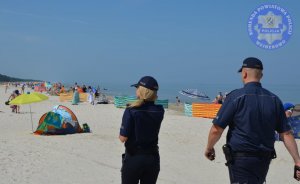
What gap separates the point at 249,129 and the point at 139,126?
1.07 meters

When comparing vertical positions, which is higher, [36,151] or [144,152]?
[144,152]

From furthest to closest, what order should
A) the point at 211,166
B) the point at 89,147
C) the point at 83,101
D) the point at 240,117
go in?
the point at 83,101
the point at 89,147
the point at 211,166
the point at 240,117

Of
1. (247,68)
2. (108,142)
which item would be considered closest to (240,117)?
(247,68)

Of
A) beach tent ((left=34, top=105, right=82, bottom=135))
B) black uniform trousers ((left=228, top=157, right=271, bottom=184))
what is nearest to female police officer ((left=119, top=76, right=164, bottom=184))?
black uniform trousers ((left=228, top=157, right=271, bottom=184))

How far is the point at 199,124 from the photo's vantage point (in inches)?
728

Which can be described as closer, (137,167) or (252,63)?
(252,63)

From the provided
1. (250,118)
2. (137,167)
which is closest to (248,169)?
(250,118)

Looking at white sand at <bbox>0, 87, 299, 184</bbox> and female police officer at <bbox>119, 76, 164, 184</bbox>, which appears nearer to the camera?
female police officer at <bbox>119, 76, 164, 184</bbox>

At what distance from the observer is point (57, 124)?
13828 millimetres

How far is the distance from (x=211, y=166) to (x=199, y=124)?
8.63m

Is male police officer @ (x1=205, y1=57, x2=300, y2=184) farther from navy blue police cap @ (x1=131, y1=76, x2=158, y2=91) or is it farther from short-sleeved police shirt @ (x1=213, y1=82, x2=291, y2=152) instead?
navy blue police cap @ (x1=131, y1=76, x2=158, y2=91)

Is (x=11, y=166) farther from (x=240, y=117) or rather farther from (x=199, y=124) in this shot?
(x=199, y=124)

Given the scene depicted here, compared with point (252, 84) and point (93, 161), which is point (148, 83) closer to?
point (252, 84)

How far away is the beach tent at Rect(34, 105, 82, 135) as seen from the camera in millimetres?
13719
